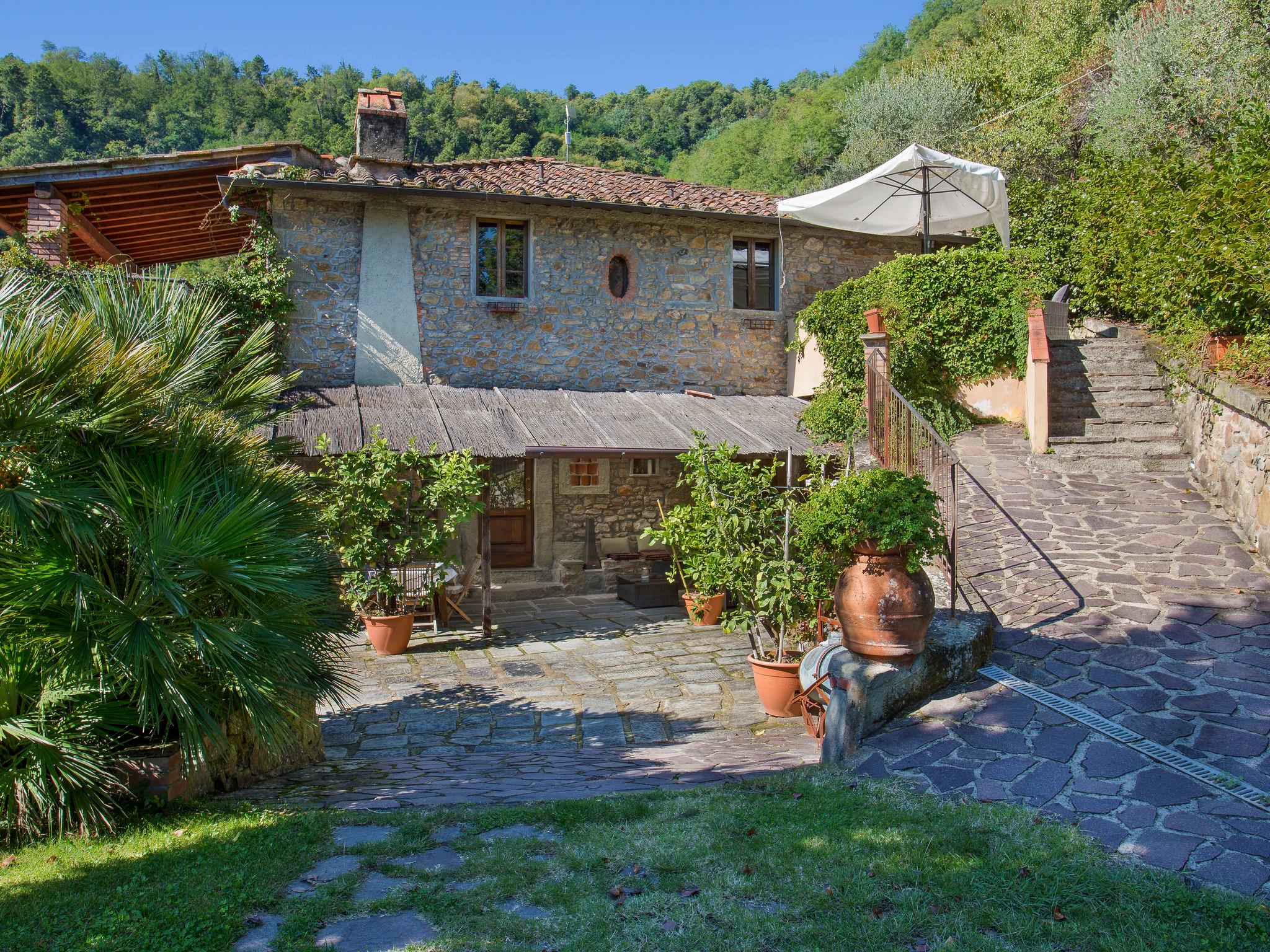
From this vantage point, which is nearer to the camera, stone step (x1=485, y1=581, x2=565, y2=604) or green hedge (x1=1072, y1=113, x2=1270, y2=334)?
green hedge (x1=1072, y1=113, x2=1270, y2=334)

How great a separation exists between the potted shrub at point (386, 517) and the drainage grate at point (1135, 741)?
570cm

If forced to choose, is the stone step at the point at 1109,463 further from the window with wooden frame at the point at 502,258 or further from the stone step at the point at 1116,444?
the window with wooden frame at the point at 502,258

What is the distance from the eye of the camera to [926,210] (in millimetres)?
11109

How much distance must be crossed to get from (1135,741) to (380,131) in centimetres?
1120

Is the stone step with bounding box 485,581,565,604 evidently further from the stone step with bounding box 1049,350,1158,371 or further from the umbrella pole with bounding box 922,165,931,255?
the stone step with bounding box 1049,350,1158,371

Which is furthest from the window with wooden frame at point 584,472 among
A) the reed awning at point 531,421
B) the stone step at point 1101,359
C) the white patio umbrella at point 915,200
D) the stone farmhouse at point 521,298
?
the stone step at point 1101,359

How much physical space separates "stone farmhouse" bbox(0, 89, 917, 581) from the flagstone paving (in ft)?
13.5

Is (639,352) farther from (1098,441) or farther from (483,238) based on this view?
(1098,441)

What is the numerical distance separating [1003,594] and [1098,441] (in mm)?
3613

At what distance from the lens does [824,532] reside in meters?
5.13

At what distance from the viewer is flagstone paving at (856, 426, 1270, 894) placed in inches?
146

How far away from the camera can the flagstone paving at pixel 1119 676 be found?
371 cm

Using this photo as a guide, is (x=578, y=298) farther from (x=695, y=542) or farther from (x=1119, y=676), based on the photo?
(x=1119, y=676)

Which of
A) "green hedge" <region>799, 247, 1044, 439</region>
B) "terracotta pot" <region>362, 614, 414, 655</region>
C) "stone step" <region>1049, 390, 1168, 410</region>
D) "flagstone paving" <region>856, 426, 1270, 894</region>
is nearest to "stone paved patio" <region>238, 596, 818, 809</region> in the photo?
"terracotta pot" <region>362, 614, 414, 655</region>
